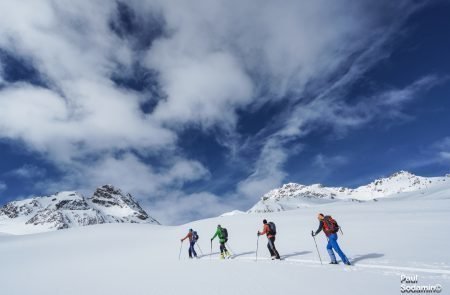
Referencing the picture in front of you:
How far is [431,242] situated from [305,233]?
345 inches

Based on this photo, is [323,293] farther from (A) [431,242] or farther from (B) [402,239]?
(B) [402,239]

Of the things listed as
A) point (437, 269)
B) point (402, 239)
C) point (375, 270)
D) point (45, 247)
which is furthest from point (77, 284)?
point (45, 247)

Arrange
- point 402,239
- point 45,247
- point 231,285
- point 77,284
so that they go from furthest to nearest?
point 45,247 → point 402,239 → point 77,284 → point 231,285

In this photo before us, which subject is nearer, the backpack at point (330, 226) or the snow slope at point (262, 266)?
the snow slope at point (262, 266)

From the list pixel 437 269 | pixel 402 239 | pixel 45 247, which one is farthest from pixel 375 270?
pixel 45 247

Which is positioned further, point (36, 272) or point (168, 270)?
point (36, 272)

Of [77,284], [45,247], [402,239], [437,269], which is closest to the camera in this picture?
[437,269]

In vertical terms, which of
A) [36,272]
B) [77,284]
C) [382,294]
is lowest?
[382,294]

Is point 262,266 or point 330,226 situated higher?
point 330,226

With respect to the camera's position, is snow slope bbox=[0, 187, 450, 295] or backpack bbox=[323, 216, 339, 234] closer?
snow slope bbox=[0, 187, 450, 295]

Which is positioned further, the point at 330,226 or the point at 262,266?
the point at 262,266

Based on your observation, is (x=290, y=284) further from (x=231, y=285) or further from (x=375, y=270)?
(x=375, y=270)

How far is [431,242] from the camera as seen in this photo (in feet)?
46.7

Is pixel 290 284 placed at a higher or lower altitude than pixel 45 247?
lower
